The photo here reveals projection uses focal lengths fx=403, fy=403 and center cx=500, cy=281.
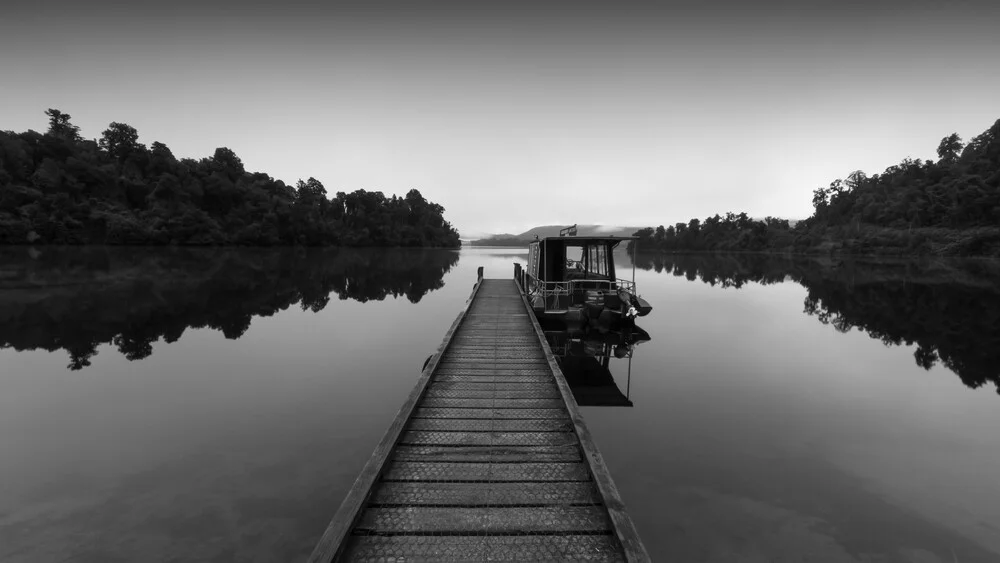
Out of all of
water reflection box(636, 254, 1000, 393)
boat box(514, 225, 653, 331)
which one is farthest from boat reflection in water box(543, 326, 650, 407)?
water reflection box(636, 254, 1000, 393)

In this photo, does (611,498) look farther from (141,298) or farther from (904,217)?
(904,217)

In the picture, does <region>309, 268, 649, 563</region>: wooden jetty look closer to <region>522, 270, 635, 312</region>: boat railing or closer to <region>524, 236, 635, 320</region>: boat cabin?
<region>522, 270, 635, 312</region>: boat railing

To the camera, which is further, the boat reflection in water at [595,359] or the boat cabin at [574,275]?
the boat cabin at [574,275]

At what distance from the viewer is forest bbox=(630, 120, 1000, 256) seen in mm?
66562

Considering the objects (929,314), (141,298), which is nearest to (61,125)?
(141,298)

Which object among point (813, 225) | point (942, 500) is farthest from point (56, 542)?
point (813, 225)

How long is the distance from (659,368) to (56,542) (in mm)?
12860

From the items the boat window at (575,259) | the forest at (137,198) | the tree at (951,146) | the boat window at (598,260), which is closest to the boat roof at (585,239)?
the boat window at (598,260)

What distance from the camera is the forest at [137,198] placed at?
55.7 meters

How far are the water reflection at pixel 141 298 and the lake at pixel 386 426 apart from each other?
0.70ft

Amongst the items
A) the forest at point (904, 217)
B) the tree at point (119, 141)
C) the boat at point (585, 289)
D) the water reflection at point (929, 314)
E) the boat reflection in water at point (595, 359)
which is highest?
the tree at point (119, 141)

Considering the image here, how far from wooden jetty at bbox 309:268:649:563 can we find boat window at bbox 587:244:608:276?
34.2 ft

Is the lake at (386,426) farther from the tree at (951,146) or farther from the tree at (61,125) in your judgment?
the tree at (951,146)

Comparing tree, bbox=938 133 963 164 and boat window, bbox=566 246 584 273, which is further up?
tree, bbox=938 133 963 164
